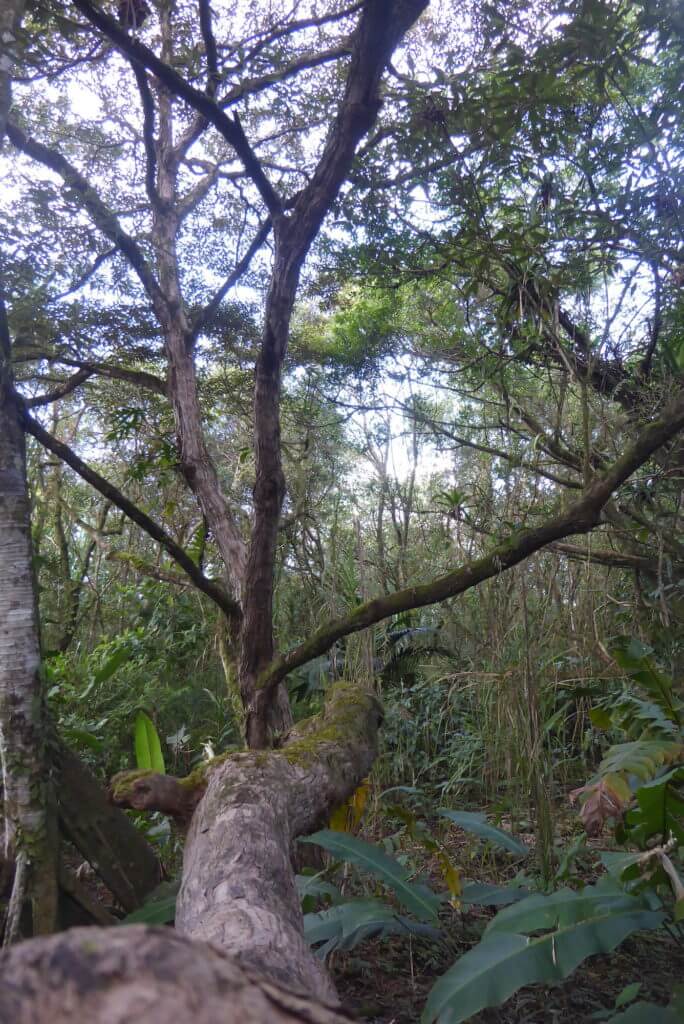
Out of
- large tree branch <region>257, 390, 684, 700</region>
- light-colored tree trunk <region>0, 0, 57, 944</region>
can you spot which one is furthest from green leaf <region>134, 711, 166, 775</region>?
large tree branch <region>257, 390, 684, 700</region>

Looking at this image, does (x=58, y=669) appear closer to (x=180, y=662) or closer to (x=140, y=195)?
(x=180, y=662)

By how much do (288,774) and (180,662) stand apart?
3.20 m

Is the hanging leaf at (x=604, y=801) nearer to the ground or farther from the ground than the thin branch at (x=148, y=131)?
nearer to the ground

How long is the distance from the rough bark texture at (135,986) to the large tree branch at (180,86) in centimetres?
289

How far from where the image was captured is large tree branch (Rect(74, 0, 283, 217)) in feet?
8.25

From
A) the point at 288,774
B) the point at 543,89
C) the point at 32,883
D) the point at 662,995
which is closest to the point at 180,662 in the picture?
the point at 32,883

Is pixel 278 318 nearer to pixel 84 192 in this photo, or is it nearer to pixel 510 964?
pixel 84 192

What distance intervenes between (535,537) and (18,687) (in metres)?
1.63

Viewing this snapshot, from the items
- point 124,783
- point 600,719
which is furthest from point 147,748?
point 600,719

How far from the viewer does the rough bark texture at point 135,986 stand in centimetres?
43

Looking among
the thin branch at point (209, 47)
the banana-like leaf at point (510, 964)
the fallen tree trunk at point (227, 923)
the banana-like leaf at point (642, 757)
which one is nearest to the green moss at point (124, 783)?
the fallen tree trunk at point (227, 923)

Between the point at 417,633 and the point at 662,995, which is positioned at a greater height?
the point at 417,633

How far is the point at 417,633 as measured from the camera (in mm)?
4402

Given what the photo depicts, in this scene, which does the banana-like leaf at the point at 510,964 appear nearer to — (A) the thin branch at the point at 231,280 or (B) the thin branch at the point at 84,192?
(B) the thin branch at the point at 84,192
